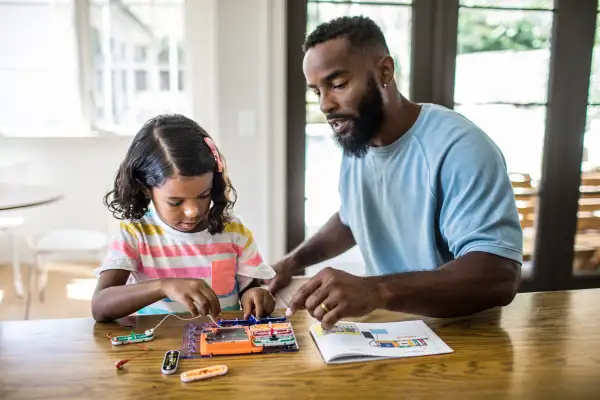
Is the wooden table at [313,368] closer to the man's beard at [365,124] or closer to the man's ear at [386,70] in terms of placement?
the man's beard at [365,124]

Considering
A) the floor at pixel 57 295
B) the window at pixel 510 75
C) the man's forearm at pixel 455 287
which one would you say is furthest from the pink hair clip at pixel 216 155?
→ the floor at pixel 57 295

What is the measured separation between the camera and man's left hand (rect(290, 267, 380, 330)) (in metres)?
1.06

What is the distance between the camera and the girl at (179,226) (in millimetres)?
1283

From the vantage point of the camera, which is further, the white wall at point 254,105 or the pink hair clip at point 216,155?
the white wall at point 254,105

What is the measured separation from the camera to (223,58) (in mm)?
2699

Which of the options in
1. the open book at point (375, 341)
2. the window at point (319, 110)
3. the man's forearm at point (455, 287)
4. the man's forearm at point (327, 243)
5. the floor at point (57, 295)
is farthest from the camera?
the floor at point (57, 295)

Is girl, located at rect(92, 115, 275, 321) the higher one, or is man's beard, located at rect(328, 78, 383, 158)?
man's beard, located at rect(328, 78, 383, 158)

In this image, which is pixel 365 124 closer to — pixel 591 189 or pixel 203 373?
pixel 203 373

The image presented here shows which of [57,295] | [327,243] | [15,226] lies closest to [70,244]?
[15,226]

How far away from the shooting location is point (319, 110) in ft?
9.45

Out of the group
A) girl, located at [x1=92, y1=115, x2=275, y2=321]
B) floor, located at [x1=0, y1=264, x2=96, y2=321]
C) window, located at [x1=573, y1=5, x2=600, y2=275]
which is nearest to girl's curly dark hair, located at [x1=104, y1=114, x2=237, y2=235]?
girl, located at [x1=92, y1=115, x2=275, y2=321]

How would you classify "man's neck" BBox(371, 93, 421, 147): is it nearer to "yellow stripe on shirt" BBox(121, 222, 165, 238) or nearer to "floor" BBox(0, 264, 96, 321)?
"yellow stripe on shirt" BBox(121, 222, 165, 238)

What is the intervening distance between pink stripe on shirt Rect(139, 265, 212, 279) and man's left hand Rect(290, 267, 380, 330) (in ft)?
1.15

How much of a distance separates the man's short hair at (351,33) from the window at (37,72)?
294 cm
